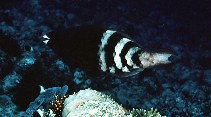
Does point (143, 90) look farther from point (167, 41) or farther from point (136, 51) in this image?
point (136, 51)

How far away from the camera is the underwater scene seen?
9.36ft

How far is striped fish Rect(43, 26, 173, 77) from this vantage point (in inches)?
107

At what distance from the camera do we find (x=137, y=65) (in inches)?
108

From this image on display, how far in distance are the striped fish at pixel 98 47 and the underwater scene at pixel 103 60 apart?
0.01 meters

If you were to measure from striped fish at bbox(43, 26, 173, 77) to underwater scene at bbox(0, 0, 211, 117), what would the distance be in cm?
1

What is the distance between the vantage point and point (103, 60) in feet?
9.25

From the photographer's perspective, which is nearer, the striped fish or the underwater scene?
the striped fish

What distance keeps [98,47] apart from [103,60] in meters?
0.15

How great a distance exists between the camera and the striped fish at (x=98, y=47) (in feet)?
8.95

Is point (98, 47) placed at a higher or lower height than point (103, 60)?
higher

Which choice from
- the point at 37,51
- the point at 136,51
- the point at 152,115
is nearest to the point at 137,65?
the point at 136,51

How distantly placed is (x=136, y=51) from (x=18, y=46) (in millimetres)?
5197

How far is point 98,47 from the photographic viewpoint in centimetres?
284

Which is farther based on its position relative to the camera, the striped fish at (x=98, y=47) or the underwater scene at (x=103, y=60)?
the underwater scene at (x=103, y=60)
